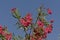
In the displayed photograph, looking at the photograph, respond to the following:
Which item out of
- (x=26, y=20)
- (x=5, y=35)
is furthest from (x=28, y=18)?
(x=5, y=35)

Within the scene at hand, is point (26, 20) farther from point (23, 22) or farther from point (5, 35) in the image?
Result: point (5, 35)

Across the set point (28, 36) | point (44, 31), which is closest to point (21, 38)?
point (28, 36)

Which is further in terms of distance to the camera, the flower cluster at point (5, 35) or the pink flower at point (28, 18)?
the flower cluster at point (5, 35)

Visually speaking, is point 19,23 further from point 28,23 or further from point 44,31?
point 44,31

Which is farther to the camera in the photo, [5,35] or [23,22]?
[5,35]

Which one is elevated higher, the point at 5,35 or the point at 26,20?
the point at 26,20

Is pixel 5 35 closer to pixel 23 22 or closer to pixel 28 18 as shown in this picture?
pixel 23 22

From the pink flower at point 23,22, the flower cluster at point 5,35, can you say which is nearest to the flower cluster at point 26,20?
the pink flower at point 23,22

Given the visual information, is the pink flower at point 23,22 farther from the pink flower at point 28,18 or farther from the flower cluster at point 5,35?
the flower cluster at point 5,35

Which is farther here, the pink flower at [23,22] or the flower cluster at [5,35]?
the flower cluster at [5,35]

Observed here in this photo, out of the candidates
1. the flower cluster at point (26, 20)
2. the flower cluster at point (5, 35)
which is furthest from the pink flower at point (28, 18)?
the flower cluster at point (5, 35)

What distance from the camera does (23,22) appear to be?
6.17 m

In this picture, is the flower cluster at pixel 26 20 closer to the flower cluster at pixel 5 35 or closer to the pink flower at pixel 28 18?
the pink flower at pixel 28 18

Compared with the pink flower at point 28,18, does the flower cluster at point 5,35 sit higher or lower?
lower
